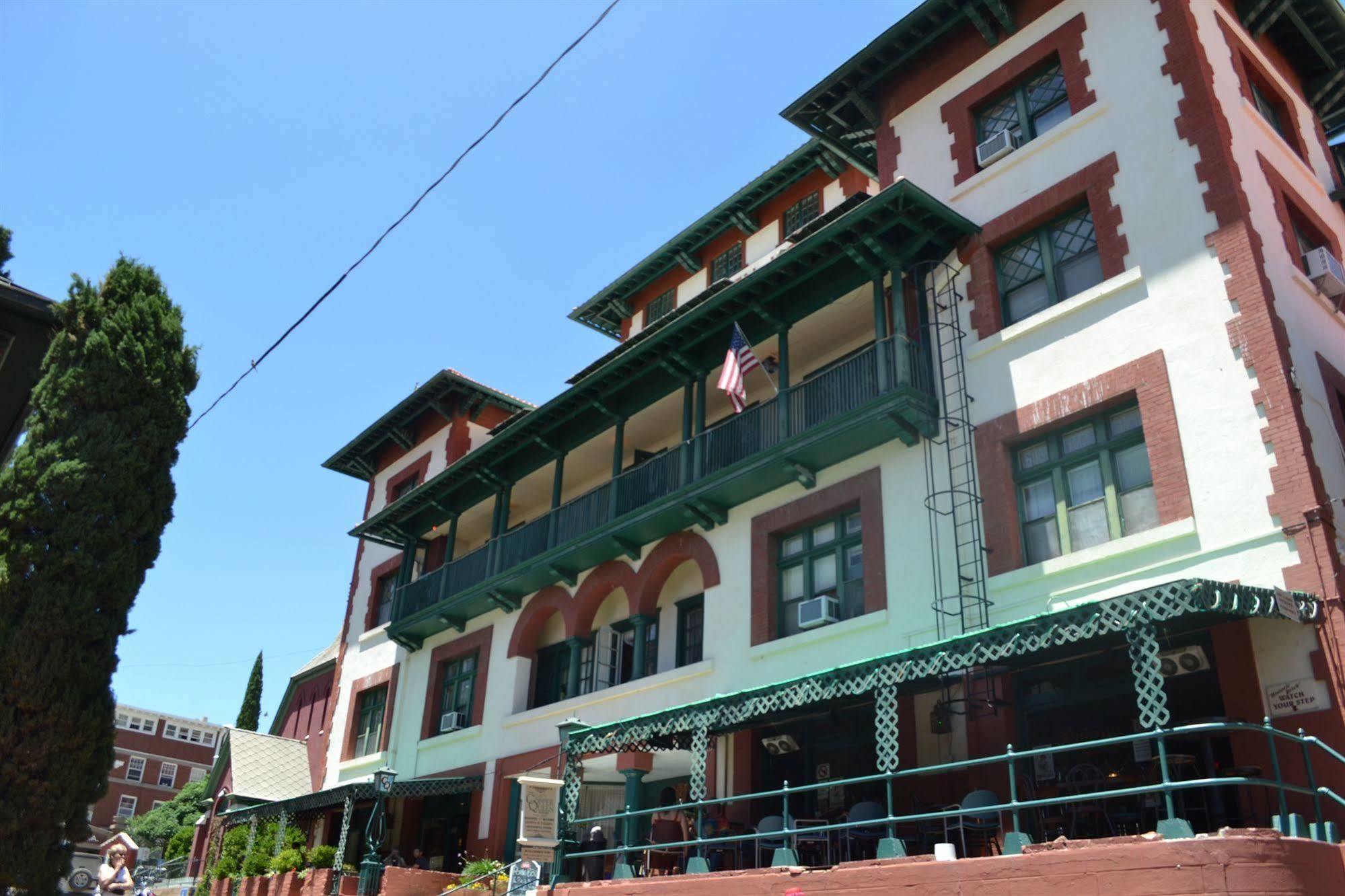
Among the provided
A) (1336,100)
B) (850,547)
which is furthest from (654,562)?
(1336,100)

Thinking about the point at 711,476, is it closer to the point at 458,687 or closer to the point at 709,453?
the point at 709,453

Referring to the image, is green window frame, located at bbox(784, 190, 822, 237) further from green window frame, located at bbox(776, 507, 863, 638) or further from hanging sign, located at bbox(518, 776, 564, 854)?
hanging sign, located at bbox(518, 776, 564, 854)

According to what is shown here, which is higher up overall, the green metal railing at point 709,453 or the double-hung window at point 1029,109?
the double-hung window at point 1029,109

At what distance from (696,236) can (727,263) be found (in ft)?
3.47

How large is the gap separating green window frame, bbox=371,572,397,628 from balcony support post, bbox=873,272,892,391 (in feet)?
58.9

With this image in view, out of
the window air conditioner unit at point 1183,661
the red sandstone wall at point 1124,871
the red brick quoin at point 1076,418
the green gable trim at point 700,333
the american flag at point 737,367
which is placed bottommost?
the red sandstone wall at point 1124,871

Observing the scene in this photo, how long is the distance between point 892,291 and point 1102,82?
4.31 metres

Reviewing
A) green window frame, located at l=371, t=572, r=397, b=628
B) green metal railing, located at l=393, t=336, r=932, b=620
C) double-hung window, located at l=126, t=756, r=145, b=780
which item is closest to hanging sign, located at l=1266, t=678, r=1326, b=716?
green metal railing, located at l=393, t=336, r=932, b=620

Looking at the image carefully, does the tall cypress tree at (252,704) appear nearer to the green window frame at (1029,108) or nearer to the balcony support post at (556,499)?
the balcony support post at (556,499)

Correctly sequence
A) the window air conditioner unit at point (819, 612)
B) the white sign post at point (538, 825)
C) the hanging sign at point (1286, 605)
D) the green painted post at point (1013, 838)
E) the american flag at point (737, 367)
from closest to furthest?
the green painted post at point (1013, 838) → the hanging sign at point (1286, 605) → the white sign post at point (538, 825) → the window air conditioner unit at point (819, 612) → the american flag at point (737, 367)

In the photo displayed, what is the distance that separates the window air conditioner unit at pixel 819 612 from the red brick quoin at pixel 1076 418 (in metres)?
2.74

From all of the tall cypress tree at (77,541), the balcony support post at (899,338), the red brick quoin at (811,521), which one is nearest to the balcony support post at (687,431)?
the red brick quoin at (811,521)

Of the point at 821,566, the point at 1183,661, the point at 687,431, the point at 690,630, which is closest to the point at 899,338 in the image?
the point at 821,566

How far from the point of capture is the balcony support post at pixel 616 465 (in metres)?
21.6
